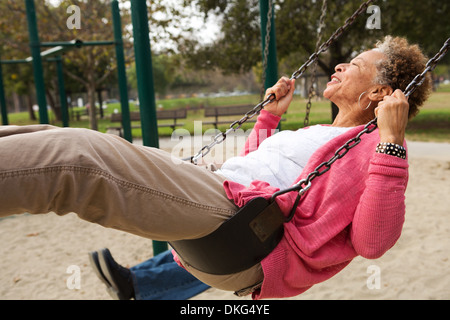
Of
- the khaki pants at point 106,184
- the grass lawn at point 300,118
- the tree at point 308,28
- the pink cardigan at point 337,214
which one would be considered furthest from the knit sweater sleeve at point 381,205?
the tree at point 308,28

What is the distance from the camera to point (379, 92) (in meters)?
1.90

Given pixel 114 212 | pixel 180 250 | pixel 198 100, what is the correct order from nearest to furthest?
pixel 114 212 < pixel 180 250 < pixel 198 100

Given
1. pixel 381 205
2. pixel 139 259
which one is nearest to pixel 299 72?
pixel 381 205

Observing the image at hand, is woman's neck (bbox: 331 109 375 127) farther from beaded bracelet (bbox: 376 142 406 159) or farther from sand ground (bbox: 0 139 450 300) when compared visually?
sand ground (bbox: 0 139 450 300)

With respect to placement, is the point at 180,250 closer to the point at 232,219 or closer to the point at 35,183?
the point at 232,219

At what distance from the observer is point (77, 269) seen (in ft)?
13.4

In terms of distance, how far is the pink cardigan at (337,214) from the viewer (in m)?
1.42

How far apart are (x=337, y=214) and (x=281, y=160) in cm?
39

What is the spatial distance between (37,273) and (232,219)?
11.0 feet

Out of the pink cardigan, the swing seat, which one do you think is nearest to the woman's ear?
the pink cardigan

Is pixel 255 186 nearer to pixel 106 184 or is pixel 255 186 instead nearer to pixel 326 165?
pixel 326 165

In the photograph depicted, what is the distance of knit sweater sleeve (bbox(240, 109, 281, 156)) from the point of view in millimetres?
2260
